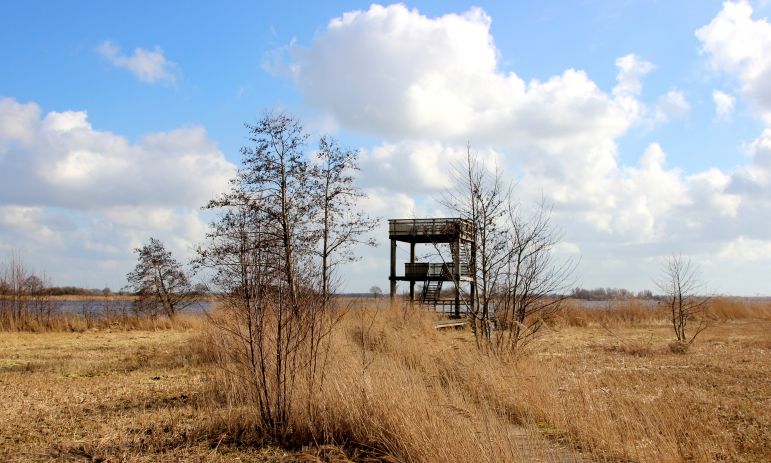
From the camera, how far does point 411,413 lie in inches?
209

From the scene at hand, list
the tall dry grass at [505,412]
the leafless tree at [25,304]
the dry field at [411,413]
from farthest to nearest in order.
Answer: the leafless tree at [25,304], the dry field at [411,413], the tall dry grass at [505,412]

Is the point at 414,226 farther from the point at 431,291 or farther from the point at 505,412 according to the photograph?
the point at 505,412

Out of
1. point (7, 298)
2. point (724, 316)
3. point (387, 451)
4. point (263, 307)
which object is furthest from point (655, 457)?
point (724, 316)

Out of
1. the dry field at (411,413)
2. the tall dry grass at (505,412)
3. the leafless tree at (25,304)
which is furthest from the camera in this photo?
the leafless tree at (25,304)

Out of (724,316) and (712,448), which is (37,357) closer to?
(712,448)

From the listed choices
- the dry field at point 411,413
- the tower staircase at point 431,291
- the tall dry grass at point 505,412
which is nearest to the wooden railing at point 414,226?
the tower staircase at point 431,291

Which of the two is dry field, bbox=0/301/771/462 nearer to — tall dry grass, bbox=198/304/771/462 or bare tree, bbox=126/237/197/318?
tall dry grass, bbox=198/304/771/462

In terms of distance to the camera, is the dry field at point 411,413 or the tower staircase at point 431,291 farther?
the tower staircase at point 431,291

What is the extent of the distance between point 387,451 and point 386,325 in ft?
30.0

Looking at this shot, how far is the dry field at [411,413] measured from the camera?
17.1ft

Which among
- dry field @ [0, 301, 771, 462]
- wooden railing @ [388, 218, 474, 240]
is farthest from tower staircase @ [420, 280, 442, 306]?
dry field @ [0, 301, 771, 462]

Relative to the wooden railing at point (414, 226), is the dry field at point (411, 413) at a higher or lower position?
lower

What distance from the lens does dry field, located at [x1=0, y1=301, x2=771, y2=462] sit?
5223mm

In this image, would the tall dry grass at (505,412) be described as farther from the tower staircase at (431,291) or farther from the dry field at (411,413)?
the tower staircase at (431,291)
